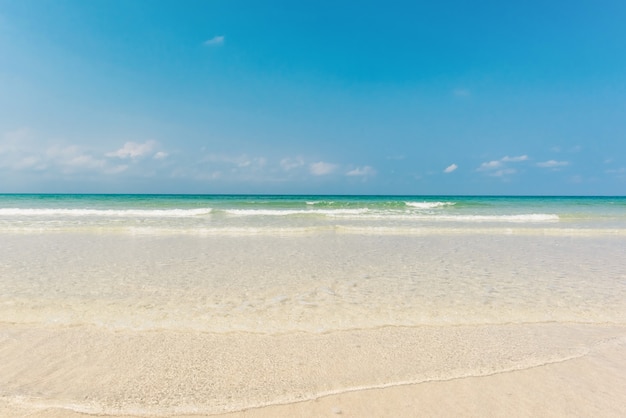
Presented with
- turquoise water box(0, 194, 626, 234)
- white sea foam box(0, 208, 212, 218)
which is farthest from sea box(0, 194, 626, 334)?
white sea foam box(0, 208, 212, 218)

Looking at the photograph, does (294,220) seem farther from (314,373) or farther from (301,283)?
(314,373)

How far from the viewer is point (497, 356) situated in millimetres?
3656

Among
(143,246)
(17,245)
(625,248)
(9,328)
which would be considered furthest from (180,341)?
(625,248)

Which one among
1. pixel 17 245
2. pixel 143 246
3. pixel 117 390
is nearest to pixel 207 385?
pixel 117 390

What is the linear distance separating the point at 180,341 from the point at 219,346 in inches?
18.7

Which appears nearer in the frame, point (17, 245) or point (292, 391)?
point (292, 391)

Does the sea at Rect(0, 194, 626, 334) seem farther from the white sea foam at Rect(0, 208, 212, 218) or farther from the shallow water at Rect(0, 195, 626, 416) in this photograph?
the white sea foam at Rect(0, 208, 212, 218)

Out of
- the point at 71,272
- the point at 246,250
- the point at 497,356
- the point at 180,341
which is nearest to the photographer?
the point at 497,356

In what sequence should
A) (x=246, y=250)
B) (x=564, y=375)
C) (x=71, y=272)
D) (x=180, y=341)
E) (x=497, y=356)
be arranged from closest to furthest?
1. (x=564, y=375)
2. (x=497, y=356)
3. (x=180, y=341)
4. (x=71, y=272)
5. (x=246, y=250)

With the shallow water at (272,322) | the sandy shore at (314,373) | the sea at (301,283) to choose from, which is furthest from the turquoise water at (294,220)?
the sandy shore at (314,373)

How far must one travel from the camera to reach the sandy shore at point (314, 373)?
2.76 metres

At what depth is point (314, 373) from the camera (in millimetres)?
3242

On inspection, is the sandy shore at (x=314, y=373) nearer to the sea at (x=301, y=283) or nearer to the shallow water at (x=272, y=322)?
the shallow water at (x=272, y=322)

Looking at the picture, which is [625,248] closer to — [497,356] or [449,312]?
[449,312]
